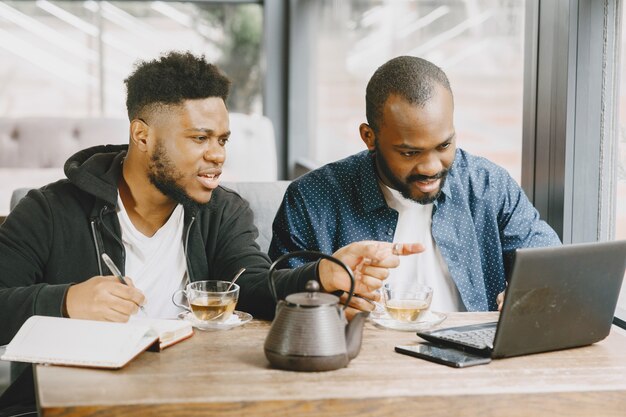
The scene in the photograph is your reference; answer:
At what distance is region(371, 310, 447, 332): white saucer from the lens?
1.64 m

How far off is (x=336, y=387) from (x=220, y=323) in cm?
42

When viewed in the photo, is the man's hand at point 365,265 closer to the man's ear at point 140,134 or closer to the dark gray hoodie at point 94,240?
the dark gray hoodie at point 94,240

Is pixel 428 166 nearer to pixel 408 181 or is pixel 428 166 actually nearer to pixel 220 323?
pixel 408 181

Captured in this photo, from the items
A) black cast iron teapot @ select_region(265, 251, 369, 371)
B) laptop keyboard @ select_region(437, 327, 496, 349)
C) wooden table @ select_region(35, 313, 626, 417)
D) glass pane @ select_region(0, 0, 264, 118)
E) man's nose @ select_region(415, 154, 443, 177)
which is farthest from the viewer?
glass pane @ select_region(0, 0, 264, 118)

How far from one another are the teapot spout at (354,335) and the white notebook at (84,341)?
0.32 m

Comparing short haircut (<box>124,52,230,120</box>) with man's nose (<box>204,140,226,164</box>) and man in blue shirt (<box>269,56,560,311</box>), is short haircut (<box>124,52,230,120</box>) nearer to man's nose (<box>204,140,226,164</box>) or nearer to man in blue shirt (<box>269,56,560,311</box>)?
man's nose (<box>204,140,226,164</box>)

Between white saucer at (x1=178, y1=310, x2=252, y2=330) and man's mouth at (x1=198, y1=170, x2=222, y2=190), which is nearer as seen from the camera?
white saucer at (x1=178, y1=310, x2=252, y2=330)

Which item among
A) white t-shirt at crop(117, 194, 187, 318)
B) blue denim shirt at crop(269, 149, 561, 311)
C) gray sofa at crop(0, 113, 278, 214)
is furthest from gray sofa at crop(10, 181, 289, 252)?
gray sofa at crop(0, 113, 278, 214)

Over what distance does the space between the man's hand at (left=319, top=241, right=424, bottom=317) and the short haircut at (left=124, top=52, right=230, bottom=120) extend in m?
0.56

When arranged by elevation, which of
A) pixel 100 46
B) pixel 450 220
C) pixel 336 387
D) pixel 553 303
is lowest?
pixel 336 387

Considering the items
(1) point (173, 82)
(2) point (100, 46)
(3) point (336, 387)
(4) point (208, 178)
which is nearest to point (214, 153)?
(4) point (208, 178)

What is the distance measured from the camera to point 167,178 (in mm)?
1966

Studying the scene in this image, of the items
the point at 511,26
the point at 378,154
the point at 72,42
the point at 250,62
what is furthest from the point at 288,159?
the point at 378,154

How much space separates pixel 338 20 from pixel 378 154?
2.19 meters
